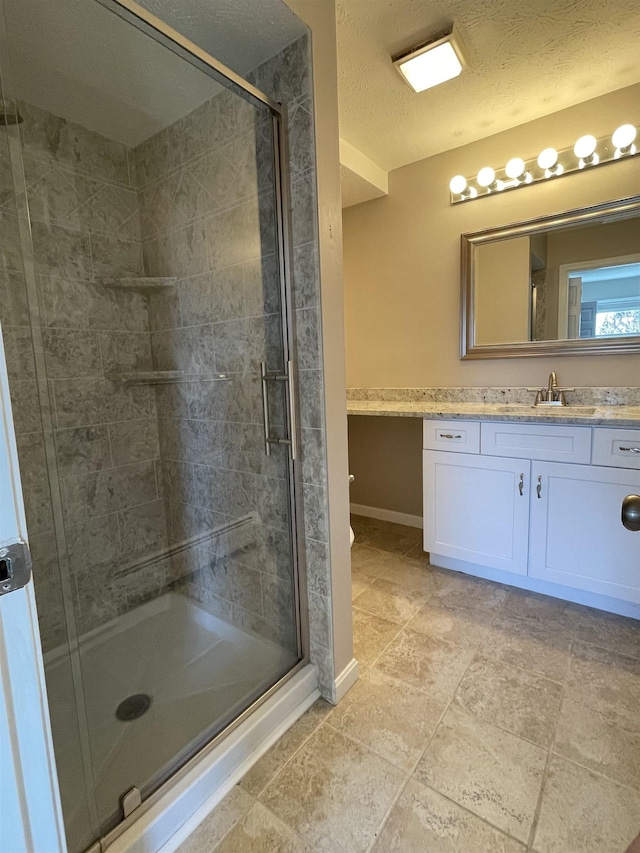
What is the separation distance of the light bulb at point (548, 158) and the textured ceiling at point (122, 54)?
154cm

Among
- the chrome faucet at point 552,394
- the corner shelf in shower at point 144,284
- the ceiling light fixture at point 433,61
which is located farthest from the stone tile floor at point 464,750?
the ceiling light fixture at point 433,61

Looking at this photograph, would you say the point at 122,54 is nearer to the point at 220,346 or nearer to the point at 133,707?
the point at 220,346

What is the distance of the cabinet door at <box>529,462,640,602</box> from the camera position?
1771 millimetres

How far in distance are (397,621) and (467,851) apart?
924 mm

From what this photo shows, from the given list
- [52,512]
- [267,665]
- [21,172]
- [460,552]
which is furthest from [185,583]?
[21,172]

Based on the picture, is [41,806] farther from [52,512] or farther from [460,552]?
[460,552]

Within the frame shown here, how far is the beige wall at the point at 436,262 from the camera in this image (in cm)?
211

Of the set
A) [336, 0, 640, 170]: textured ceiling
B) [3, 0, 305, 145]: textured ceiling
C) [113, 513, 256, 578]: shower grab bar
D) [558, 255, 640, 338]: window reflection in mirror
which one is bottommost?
[113, 513, 256, 578]: shower grab bar

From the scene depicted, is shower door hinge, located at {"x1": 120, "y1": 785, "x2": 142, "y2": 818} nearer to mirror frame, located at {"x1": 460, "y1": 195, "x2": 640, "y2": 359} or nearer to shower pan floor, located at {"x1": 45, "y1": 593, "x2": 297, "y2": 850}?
shower pan floor, located at {"x1": 45, "y1": 593, "x2": 297, "y2": 850}

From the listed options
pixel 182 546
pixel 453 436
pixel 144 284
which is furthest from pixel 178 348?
pixel 453 436

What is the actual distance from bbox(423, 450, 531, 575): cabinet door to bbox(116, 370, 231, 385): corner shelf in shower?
1.27 metres

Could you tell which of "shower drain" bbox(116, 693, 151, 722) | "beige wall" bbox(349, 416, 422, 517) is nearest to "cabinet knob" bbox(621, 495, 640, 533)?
"shower drain" bbox(116, 693, 151, 722)

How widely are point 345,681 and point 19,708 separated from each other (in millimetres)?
1168

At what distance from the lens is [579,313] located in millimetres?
2172
